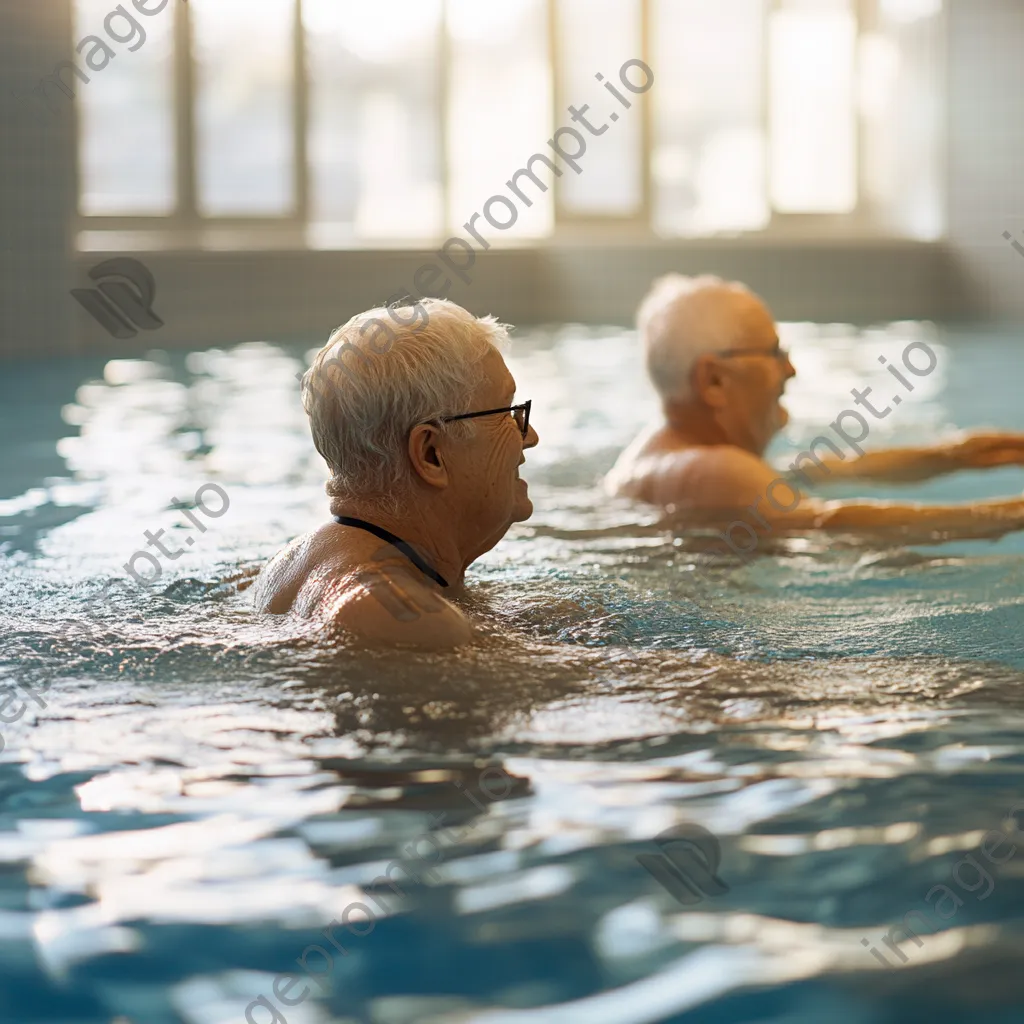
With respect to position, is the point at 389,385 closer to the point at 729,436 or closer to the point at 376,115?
the point at 729,436

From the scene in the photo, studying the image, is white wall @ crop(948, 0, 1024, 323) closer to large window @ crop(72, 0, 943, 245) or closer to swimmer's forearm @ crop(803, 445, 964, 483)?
large window @ crop(72, 0, 943, 245)

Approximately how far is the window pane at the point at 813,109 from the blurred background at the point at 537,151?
21mm

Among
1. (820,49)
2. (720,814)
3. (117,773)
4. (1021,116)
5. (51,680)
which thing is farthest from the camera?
(820,49)

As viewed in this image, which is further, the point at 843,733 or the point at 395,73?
the point at 395,73

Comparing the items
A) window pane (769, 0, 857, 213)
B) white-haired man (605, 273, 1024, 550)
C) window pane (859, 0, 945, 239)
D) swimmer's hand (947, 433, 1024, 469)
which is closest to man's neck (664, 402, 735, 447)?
white-haired man (605, 273, 1024, 550)

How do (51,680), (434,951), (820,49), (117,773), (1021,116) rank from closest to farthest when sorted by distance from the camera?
(434,951), (117,773), (51,680), (1021,116), (820,49)

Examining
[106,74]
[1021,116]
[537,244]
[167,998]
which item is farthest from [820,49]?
[167,998]

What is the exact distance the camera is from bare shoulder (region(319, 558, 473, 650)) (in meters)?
2.47

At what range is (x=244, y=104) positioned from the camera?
40.8 feet

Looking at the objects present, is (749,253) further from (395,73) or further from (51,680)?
(51,680)

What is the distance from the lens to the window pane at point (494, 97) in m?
13.3

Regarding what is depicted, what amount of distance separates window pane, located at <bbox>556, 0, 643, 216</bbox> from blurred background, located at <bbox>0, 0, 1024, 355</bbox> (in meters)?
0.02

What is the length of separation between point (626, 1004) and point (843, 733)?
2.71ft

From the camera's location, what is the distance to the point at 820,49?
46.0 ft
